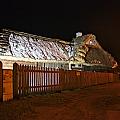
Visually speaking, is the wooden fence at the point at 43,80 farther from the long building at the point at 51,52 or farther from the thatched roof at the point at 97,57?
the thatched roof at the point at 97,57

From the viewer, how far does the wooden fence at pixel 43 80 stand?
14.4 meters

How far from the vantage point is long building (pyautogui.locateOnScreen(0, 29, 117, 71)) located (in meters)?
28.6

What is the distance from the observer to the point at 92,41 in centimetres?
4925

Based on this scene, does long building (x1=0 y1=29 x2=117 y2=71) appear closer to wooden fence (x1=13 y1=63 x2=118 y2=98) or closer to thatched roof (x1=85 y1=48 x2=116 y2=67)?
thatched roof (x1=85 y1=48 x2=116 y2=67)

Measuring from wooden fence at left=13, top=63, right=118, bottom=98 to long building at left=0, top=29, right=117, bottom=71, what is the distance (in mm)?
7256

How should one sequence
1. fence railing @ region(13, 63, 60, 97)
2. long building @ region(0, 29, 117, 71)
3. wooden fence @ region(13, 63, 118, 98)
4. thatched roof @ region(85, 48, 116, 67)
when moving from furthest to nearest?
thatched roof @ region(85, 48, 116, 67)
long building @ region(0, 29, 117, 71)
wooden fence @ region(13, 63, 118, 98)
fence railing @ region(13, 63, 60, 97)

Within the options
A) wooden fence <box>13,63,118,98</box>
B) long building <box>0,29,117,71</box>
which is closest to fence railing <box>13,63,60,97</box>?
wooden fence <box>13,63,118,98</box>

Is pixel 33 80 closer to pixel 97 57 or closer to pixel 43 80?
pixel 43 80

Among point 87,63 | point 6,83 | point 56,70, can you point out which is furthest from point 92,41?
point 6,83

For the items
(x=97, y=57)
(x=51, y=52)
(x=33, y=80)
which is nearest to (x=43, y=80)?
(x=33, y=80)

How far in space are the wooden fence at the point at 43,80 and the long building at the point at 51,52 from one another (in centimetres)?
726

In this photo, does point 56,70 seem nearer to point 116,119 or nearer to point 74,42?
point 116,119

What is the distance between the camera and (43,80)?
57.6 ft

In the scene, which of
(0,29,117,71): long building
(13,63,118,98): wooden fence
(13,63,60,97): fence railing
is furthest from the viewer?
(0,29,117,71): long building
